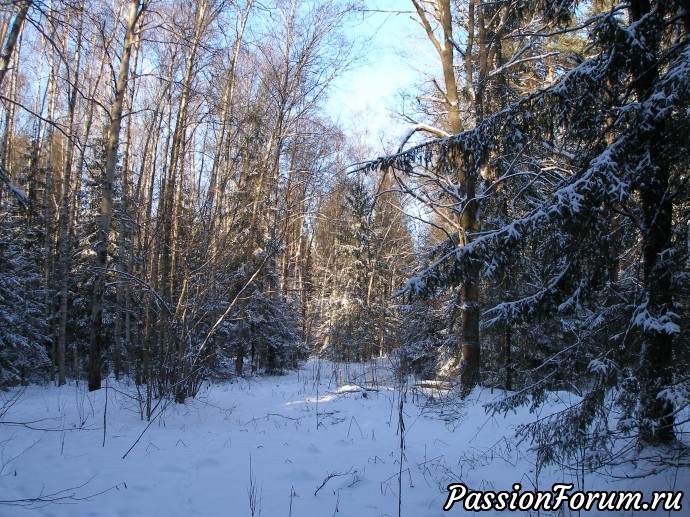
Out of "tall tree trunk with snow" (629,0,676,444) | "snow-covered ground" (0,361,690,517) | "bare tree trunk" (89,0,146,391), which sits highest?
"bare tree trunk" (89,0,146,391)

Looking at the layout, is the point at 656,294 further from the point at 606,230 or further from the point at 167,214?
the point at 167,214

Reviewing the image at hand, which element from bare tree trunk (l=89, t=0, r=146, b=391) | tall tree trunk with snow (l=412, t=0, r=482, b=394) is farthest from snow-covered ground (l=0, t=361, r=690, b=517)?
bare tree trunk (l=89, t=0, r=146, b=391)

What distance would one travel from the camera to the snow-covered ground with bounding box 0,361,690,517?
381 centimetres

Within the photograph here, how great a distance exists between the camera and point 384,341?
2131 centimetres

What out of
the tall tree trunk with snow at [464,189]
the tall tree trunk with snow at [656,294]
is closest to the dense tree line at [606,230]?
the tall tree trunk with snow at [656,294]

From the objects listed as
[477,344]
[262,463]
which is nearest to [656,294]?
[262,463]

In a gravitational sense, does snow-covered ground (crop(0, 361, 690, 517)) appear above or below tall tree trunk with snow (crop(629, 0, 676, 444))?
below

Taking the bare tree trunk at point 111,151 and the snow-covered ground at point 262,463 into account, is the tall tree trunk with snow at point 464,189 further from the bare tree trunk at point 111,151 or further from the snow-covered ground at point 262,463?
the bare tree trunk at point 111,151

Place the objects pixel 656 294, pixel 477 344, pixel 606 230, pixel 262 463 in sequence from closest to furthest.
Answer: pixel 656 294 → pixel 606 230 → pixel 262 463 → pixel 477 344

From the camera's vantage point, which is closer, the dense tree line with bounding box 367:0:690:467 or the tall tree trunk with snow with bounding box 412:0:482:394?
the dense tree line with bounding box 367:0:690:467

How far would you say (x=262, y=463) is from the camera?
4.95 meters

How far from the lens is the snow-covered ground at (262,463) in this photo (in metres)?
3.81

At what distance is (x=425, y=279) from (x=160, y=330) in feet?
14.9

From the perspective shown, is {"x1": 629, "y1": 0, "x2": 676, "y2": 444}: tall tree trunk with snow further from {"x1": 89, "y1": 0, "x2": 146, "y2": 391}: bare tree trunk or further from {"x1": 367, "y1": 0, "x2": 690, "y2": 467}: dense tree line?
{"x1": 89, "y1": 0, "x2": 146, "y2": 391}: bare tree trunk
